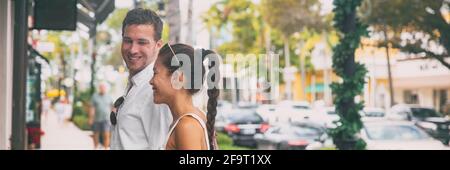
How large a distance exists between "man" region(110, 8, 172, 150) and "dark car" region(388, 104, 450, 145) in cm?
311

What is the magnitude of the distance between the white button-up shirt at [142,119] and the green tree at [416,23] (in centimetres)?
309

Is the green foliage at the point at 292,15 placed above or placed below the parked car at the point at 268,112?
above

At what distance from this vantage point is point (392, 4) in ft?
22.2

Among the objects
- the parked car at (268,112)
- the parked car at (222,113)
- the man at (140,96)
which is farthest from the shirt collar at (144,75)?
the parked car at (268,112)

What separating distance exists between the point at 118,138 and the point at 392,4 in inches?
139

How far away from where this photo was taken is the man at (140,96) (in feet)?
16.9

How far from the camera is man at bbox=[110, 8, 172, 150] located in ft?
16.9

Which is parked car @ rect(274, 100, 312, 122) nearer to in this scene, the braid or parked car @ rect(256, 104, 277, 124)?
parked car @ rect(256, 104, 277, 124)

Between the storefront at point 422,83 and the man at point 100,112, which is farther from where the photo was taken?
the man at point 100,112

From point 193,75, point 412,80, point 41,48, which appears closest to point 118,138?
point 193,75

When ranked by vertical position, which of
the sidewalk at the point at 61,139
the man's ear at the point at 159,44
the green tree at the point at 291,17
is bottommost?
the sidewalk at the point at 61,139

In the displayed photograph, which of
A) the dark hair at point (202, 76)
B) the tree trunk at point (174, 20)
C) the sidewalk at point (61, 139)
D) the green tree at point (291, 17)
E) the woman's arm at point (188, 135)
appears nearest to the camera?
the woman's arm at point (188, 135)

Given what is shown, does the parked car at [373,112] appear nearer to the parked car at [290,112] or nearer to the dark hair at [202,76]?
the parked car at [290,112]
